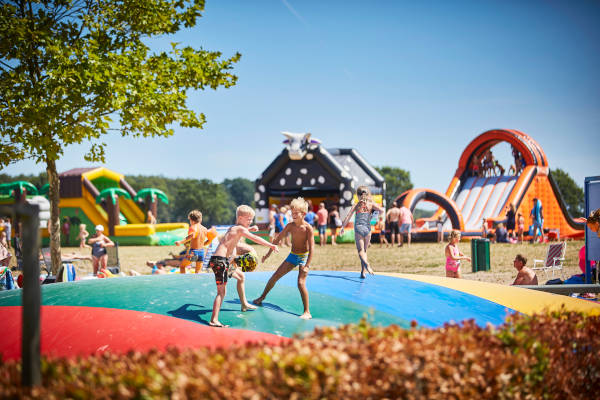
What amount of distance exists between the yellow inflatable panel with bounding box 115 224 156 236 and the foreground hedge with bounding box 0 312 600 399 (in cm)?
2196

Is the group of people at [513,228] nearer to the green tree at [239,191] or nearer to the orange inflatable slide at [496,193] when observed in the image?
the orange inflatable slide at [496,193]

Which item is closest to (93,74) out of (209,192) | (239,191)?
(209,192)

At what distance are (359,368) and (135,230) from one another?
901 inches

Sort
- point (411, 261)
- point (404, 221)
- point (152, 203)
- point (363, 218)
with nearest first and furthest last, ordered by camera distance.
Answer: point (363, 218) → point (411, 261) → point (404, 221) → point (152, 203)

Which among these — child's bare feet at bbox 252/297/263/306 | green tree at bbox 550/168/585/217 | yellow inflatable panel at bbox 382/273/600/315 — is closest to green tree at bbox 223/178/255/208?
green tree at bbox 550/168/585/217

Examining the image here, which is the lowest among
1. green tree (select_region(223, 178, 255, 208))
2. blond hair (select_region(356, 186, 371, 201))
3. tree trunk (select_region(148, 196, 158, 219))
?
blond hair (select_region(356, 186, 371, 201))

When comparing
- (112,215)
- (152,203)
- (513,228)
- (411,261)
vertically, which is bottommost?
(411,261)

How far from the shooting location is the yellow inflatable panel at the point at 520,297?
4555mm

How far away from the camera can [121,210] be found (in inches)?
1061

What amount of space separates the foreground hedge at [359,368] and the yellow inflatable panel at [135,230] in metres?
22.0

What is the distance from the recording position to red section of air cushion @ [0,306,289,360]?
3.38m

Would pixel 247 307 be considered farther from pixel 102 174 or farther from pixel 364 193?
pixel 102 174

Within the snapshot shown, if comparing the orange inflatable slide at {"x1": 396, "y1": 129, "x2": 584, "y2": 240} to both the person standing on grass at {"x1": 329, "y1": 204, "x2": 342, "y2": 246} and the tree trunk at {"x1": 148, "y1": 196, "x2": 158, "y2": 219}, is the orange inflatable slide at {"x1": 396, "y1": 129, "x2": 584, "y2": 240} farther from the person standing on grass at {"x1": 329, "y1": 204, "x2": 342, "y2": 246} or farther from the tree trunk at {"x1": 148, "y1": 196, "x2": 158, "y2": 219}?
the tree trunk at {"x1": 148, "y1": 196, "x2": 158, "y2": 219}

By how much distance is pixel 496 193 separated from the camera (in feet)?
79.5
